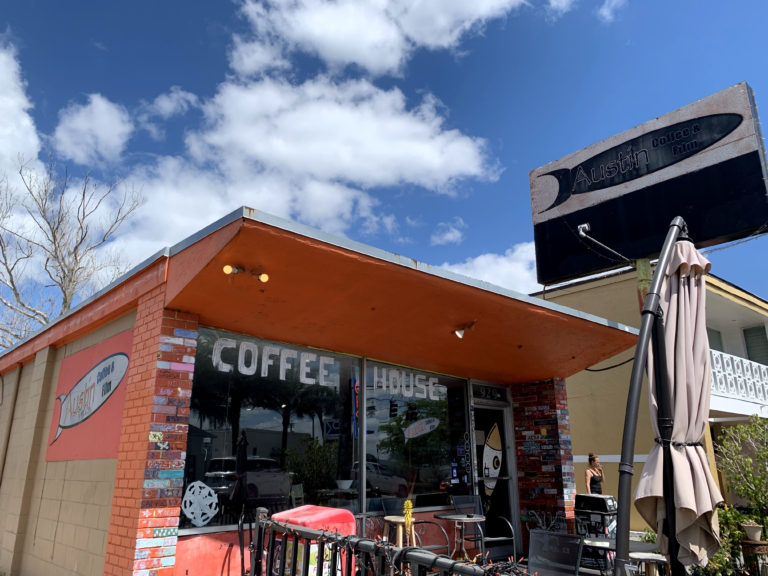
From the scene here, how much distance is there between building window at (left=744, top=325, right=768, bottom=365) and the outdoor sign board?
1019cm

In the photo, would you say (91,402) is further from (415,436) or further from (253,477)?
(415,436)

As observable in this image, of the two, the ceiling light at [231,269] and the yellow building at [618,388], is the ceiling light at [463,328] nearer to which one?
the ceiling light at [231,269]

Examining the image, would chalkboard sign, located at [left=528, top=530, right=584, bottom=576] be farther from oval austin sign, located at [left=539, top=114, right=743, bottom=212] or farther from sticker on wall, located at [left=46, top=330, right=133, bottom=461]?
oval austin sign, located at [left=539, top=114, right=743, bottom=212]

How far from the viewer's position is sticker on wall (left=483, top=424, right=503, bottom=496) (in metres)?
8.54

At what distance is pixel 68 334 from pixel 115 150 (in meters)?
13.1

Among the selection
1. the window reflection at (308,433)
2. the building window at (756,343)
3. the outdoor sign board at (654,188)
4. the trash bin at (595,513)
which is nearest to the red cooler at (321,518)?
the window reflection at (308,433)

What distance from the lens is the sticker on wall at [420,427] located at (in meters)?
7.61

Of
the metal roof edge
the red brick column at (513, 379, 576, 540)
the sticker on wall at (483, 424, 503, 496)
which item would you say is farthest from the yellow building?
the metal roof edge

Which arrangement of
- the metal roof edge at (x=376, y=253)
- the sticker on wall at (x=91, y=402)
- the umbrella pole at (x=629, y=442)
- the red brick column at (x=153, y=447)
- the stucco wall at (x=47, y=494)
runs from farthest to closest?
1. the sticker on wall at (x=91, y=402)
2. the stucco wall at (x=47, y=494)
3. the red brick column at (x=153, y=447)
4. the metal roof edge at (x=376, y=253)
5. the umbrella pole at (x=629, y=442)

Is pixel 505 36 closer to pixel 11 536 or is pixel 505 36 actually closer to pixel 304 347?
pixel 304 347

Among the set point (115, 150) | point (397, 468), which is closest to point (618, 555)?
point (397, 468)

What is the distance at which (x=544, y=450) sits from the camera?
28.0 ft

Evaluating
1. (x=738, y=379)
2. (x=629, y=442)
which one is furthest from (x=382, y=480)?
(x=738, y=379)

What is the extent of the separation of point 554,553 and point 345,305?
9.16ft
